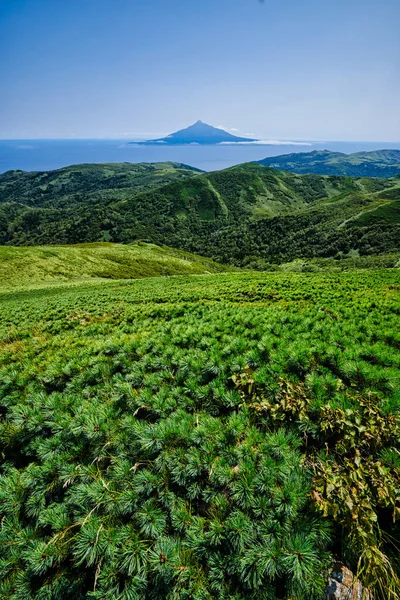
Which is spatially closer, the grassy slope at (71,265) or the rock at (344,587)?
the rock at (344,587)

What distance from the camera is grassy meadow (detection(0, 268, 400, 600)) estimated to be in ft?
12.3

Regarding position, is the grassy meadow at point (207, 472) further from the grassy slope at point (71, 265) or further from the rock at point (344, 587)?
the grassy slope at point (71, 265)

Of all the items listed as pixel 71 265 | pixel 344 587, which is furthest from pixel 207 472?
pixel 71 265

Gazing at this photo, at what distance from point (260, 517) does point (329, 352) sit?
4313mm

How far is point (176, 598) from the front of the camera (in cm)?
354

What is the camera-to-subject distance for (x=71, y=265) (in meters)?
75.9

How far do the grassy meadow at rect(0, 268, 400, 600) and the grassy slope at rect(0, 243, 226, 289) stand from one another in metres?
58.3

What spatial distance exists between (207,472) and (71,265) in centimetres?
7996

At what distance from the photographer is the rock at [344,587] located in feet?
11.4

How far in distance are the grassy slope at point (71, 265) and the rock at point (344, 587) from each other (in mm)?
62991

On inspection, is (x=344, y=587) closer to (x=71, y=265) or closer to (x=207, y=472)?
(x=207, y=472)

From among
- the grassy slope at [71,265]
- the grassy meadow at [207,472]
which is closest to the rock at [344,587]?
the grassy meadow at [207,472]

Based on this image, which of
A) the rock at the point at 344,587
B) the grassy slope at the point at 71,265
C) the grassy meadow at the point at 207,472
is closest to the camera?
the rock at the point at 344,587

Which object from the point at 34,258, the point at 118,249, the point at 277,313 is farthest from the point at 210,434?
the point at 118,249
